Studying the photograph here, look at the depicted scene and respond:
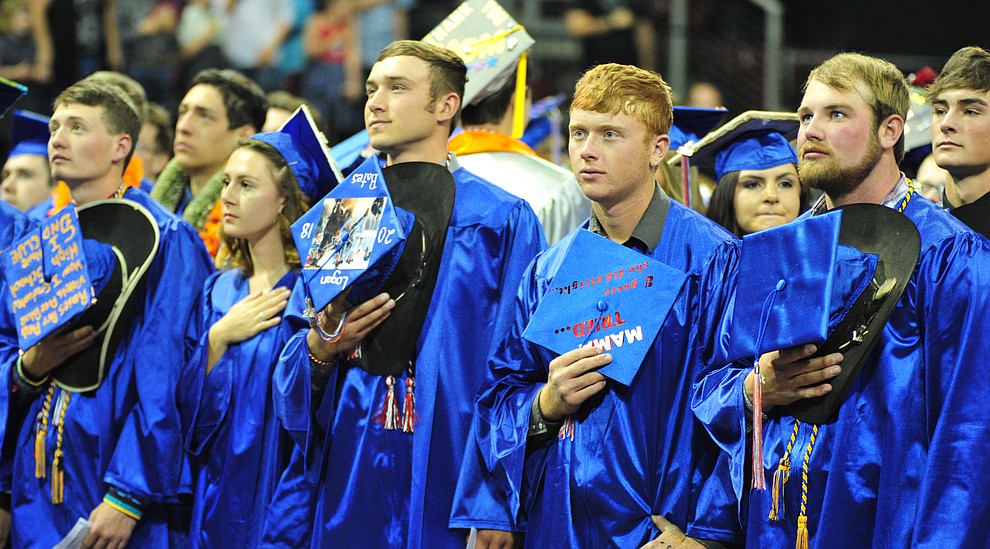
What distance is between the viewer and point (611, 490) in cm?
279

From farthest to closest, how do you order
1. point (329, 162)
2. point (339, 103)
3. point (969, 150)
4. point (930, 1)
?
point (930, 1), point (339, 103), point (329, 162), point (969, 150)

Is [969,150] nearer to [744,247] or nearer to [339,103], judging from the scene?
[744,247]

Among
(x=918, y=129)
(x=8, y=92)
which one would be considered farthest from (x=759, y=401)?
(x=8, y=92)

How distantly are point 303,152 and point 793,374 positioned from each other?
1.92 m

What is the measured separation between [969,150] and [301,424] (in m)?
1.97

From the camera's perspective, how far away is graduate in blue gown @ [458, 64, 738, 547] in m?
2.80

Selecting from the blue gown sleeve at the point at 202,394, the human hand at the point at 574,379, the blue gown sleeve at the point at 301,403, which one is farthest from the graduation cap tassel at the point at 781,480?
the blue gown sleeve at the point at 202,394

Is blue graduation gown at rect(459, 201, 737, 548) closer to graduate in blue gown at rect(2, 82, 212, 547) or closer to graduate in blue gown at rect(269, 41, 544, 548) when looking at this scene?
graduate in blue gown at rect(269, 41, 544, 548)

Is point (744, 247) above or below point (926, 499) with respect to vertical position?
above

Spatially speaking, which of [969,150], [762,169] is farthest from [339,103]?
[969,150]

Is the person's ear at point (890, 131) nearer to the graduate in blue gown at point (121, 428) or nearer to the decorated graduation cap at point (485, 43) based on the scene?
the decorated graduation cap at point (485, 43)

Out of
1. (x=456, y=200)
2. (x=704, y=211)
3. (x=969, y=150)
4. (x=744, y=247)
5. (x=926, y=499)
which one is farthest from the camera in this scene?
(x=704, y=211)

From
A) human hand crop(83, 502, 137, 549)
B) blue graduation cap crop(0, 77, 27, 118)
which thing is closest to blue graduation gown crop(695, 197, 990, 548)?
human hand crop(83, 502, 137, 549)

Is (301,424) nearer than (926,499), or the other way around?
(926,499)
